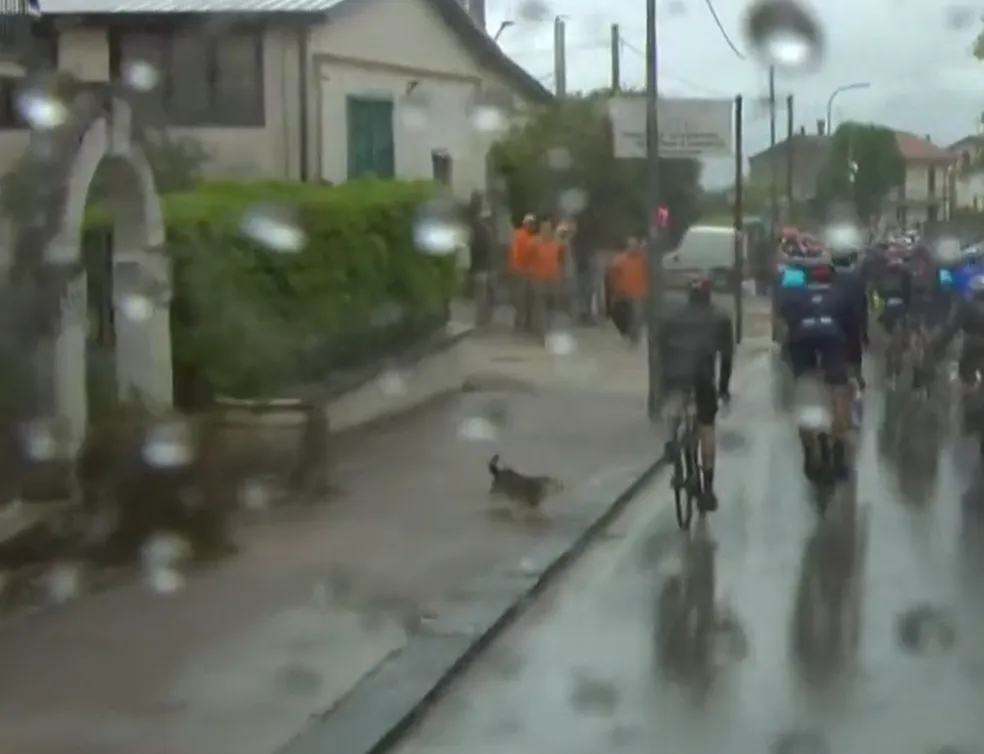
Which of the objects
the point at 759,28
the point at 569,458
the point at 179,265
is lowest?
the point at 569,458

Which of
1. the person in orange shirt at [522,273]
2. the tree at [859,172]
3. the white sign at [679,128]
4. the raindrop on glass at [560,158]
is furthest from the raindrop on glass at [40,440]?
the tree at [859,172]

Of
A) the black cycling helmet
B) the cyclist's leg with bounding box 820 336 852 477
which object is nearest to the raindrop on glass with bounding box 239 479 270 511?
the black cycling helmet

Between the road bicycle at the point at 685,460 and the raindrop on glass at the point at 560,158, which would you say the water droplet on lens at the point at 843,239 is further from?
the road bicycle at the point at 685,460

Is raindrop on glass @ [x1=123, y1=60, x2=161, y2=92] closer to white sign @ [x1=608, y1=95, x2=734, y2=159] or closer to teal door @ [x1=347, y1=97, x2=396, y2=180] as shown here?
teal door @ [x1=347, y1=97, x2=396, y2=180]

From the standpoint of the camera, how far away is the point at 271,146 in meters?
24.8

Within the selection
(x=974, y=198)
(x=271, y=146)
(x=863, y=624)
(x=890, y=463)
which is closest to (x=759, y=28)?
(x=890, y=463)

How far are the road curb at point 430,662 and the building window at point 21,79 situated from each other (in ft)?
16.4

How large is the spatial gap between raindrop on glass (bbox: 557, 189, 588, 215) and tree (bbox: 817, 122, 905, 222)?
18.3m

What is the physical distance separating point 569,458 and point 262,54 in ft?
33.9

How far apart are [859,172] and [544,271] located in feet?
98.8

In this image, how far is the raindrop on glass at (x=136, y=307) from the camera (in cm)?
1284

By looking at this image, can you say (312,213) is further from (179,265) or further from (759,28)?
(759,28)

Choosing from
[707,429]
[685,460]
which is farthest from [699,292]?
[685,460]

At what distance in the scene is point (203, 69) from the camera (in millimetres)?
24469
